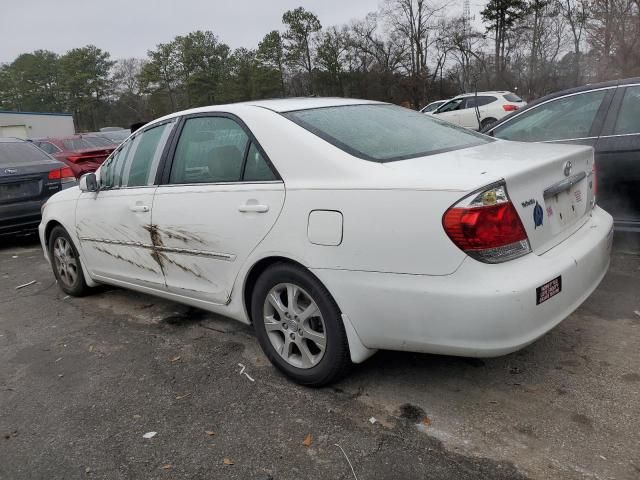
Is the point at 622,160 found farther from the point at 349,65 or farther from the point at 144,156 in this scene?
the point at 349,65

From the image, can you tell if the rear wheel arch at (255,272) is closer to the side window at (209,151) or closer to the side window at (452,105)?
the side window at (209,151)

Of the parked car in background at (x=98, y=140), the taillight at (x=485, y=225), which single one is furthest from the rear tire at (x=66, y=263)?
the parked car in background at (x=98, y=140)

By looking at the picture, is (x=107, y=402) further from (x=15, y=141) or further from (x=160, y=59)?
(x=160, y=59)

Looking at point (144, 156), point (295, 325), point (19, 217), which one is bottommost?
point (295, 325)

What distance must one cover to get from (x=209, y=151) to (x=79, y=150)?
9.12m

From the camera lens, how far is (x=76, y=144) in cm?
1327

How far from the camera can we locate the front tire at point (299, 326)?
2.71m

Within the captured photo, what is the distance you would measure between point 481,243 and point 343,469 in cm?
111

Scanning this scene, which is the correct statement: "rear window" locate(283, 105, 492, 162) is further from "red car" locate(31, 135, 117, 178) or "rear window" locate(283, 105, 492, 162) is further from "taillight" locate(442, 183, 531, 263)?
"red car" locate(31, 135, 117, 178)

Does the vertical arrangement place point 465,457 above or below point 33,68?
below

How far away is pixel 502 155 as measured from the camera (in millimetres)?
2777

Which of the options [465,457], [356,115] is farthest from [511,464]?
[356,115]

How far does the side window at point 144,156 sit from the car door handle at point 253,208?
104 centimetres

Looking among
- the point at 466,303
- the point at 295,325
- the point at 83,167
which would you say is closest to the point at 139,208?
the point at 295,325
